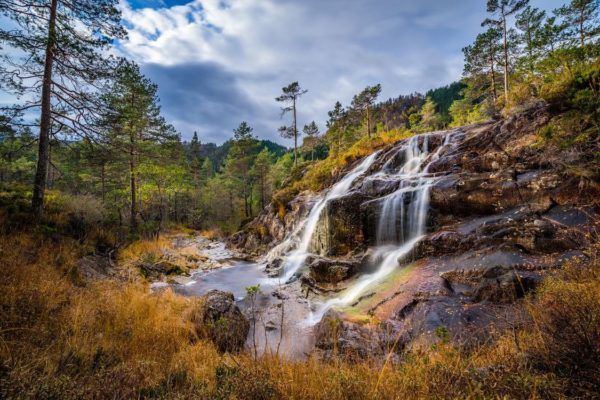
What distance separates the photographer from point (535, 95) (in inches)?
409

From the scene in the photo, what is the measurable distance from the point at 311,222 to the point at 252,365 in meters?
10.8

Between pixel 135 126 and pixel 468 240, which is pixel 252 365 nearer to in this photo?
pixel 468 240

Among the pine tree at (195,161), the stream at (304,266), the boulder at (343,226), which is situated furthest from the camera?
the pine tree at (195,161)

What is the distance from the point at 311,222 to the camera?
13820 millimetres

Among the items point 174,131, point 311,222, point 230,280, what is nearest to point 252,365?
point 230,280

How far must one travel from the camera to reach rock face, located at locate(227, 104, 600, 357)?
4926mm

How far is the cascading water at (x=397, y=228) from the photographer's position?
789 cm

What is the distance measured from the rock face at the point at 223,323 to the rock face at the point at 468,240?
68.7 inches

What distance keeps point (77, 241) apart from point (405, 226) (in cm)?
1177

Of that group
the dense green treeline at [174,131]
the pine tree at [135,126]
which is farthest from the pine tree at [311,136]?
the pine tree at [135,126]

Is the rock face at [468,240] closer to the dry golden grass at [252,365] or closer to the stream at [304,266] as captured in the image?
the stream at [304,266]

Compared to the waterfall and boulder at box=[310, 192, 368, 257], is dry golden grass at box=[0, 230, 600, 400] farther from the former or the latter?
the waterfall

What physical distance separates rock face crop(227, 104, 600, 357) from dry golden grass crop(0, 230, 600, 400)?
0.48m

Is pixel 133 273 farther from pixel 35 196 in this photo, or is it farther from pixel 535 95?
pixel 535 95
